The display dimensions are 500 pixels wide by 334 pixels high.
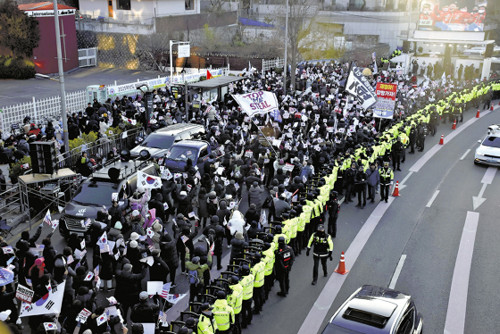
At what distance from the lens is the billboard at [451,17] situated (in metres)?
46.7

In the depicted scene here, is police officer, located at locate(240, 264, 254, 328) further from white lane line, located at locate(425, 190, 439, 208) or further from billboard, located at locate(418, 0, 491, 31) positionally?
billboard, located at locate(418, 0, 491, 31)

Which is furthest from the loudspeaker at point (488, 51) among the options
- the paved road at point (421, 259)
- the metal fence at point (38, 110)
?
the metal fence at point (38, 110)

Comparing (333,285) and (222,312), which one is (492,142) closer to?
(333,285)

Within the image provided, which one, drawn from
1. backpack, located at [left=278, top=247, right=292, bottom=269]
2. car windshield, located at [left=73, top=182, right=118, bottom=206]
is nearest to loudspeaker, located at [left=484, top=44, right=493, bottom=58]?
car windshield, located at [left=73, top=182, right=118, bottom=206]

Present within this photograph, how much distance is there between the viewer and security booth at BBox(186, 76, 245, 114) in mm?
26395

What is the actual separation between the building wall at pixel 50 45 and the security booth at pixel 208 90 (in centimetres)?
1600

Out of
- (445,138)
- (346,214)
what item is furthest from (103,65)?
(346,214)

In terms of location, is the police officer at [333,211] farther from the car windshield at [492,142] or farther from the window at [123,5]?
the window at [123,5]

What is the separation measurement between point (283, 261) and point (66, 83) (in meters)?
29.9

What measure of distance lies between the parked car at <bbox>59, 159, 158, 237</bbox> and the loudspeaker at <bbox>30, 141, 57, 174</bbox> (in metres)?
1.17

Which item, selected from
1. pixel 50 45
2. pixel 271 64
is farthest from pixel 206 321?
pixel 271 64

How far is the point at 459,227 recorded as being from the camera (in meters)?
16.1

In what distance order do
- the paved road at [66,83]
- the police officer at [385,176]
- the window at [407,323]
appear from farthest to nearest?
the paved road at [66,83]
the police officer at [385,176]
the window at [407,323]

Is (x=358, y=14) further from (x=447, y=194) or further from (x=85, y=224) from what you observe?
(x=85, y=224)
